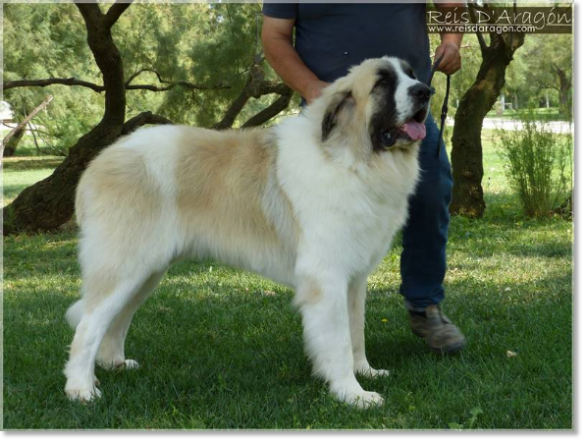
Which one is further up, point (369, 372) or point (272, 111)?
point (272, 111)

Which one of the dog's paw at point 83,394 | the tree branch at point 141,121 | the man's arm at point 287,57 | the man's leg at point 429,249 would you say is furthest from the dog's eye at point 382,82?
the tree branch at point 141,121

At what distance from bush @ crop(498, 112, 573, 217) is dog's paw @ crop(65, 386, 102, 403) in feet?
23.6

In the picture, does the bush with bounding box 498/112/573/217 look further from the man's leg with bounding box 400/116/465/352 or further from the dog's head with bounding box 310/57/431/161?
the dog's head with bounding box 310/57/431/161

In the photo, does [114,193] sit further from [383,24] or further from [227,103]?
[227,103]

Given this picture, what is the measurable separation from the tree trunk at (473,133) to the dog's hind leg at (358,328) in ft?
20.5

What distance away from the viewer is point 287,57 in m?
4.07

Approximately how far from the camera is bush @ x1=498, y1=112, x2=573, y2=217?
9.28m

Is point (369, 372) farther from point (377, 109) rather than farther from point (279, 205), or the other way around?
point (377, 109)

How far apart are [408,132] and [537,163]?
21.0 feet

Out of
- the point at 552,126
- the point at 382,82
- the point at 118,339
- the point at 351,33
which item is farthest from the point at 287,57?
the point at 552,126

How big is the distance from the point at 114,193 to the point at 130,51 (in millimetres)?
8188

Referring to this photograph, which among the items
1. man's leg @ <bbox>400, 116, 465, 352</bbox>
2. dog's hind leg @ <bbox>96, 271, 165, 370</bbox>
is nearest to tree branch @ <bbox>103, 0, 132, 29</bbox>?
dog's hind leg @ <bbox>96, 271, 165, 370</bbox>

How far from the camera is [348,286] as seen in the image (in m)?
3.91

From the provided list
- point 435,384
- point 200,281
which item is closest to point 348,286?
point 435,384
